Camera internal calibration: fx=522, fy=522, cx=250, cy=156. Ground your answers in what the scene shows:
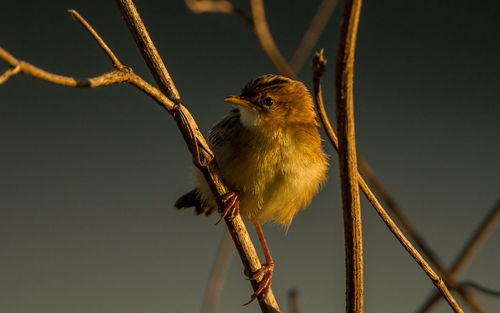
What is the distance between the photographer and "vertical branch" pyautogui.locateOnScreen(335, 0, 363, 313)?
1.24m

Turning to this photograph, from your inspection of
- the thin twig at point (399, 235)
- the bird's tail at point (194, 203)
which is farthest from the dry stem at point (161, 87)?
the bird's tail at point (194, 203)

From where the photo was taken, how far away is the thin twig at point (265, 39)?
2461 mm

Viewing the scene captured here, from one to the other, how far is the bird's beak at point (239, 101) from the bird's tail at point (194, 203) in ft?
2.26

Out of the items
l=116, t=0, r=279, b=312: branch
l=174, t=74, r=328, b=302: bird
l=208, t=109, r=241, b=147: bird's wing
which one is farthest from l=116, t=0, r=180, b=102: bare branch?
l=208, t=109, r=241, b=147: bird's wing

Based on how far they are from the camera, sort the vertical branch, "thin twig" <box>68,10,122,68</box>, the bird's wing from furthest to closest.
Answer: the bird's wing, "thin twig" <box>68,10,122,68</box>, the vertical branch

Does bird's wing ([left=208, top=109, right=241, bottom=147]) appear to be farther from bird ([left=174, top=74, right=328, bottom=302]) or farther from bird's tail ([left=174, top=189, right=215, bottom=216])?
bird's tail ([left=174, top=189, right=215, bottom=216])

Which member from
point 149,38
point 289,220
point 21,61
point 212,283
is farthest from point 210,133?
point 21,61

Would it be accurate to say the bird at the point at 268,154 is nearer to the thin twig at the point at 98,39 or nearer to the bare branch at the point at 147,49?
the bare branch at the point at 147,49

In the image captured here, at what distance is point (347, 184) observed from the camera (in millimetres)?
1446

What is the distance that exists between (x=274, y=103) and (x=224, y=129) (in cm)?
40

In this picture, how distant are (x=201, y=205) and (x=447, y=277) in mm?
1851

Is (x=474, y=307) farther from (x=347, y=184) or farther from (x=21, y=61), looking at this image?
(x=21, y=61)

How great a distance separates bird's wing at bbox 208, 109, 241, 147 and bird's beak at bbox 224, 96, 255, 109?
0.08 meters

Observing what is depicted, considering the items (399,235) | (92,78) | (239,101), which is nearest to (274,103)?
(239,101)
